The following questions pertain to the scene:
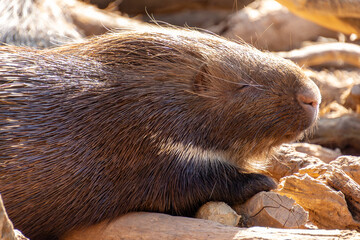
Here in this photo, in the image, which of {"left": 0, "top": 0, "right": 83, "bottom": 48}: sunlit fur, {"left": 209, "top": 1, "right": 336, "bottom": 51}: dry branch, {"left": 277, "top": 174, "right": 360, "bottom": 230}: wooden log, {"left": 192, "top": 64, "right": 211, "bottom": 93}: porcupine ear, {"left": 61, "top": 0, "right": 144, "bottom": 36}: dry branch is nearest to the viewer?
{"left": 277, "top": 174, "right": 360, "bottom": 230}: wooden log

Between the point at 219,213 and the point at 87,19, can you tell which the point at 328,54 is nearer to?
the point at 87,19

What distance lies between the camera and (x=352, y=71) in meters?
6.67

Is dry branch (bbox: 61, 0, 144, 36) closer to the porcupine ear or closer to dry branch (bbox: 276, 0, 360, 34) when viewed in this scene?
dry branch (bbox: 276, 0, 360, 34)

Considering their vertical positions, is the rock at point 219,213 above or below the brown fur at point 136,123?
below

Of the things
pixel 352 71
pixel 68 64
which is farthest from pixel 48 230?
pixel 352 71

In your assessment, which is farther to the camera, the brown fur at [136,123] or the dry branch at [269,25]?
the dry branch at [269,25]

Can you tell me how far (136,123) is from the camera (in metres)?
2.35

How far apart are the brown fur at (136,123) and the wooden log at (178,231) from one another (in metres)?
0.07

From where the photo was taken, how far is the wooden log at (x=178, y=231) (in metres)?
1.78

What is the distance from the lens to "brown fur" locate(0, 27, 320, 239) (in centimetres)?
222

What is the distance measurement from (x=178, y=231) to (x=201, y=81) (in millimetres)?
840

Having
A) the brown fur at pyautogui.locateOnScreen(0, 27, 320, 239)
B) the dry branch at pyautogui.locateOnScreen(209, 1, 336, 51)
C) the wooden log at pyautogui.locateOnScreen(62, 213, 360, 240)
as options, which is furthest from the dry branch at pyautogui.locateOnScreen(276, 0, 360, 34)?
the dry branch at pyautogui.locateOnScreen(209, 1, 336, 51)

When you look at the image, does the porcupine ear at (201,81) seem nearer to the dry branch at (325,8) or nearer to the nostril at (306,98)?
the nostril at (306,98)

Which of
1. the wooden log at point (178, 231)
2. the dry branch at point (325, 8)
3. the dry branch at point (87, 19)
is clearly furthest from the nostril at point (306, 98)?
the dry branch at point (87, 19)
